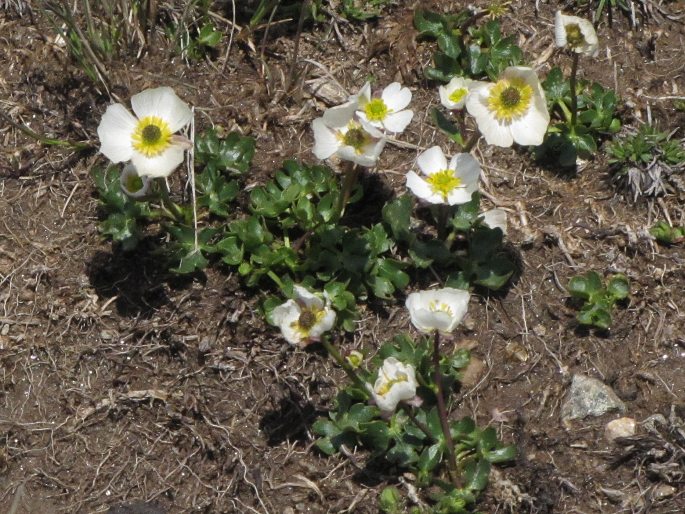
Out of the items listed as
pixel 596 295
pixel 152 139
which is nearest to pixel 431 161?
pixel 596 295

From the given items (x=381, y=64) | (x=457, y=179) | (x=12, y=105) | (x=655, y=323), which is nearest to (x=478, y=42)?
(x=381, y=64)

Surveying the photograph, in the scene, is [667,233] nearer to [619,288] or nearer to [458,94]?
[619,288]

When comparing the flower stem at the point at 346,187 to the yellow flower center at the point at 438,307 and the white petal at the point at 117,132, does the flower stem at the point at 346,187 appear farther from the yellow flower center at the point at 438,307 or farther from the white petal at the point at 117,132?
the white petal at the point at 117,132

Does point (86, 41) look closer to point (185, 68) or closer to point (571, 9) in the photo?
point (185, 68)

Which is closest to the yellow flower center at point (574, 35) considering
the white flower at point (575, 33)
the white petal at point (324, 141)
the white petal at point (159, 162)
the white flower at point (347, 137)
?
the white flower at point (575, 33)

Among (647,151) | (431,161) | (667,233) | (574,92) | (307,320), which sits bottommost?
(667,233)

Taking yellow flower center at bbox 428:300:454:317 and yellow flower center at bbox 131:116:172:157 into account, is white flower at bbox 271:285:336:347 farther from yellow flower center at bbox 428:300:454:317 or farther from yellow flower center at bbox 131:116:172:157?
yellow flower center at bbox 131:116:172:157
